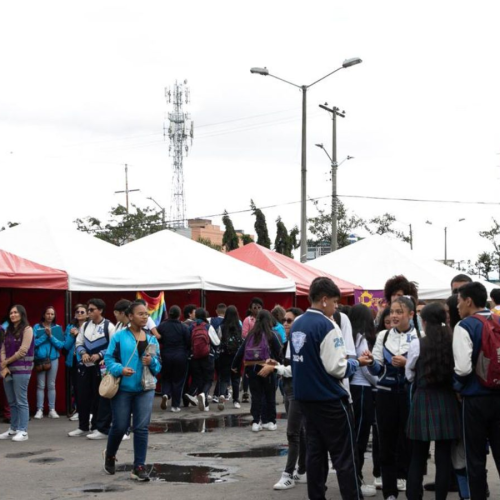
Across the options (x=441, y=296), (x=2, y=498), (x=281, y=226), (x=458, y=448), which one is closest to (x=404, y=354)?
(x=458, y=448)

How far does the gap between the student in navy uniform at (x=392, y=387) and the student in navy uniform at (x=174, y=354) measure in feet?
26.0

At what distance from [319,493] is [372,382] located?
4.83ft

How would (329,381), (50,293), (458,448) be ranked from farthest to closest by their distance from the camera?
(50,293)
(458,448)
(329,381)

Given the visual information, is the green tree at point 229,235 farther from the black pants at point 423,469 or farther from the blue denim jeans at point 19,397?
the black pants at point 423,469

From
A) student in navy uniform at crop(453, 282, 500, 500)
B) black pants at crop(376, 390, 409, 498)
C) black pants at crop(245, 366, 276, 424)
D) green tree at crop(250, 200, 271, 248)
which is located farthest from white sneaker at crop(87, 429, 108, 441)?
green tree at crop(250, 200, 271, 248)

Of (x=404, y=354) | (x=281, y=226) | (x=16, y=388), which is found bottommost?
(x=16, y=388)

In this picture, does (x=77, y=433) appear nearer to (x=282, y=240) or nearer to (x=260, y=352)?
(x=260, y=352)

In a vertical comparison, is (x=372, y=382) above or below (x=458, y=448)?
above

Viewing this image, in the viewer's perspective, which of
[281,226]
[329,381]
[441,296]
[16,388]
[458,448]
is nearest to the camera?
[329,381]

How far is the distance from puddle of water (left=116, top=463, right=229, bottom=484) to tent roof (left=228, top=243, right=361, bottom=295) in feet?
36.8

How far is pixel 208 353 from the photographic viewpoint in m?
15.3

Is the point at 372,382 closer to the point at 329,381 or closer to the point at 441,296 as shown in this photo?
the point at 329,381

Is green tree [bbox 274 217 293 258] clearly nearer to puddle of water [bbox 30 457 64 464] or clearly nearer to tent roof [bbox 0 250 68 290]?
tent roof [bbox 0 250 68 290]

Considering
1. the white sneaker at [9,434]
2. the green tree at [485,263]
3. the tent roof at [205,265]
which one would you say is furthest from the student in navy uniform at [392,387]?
the green tree at [485,263]
